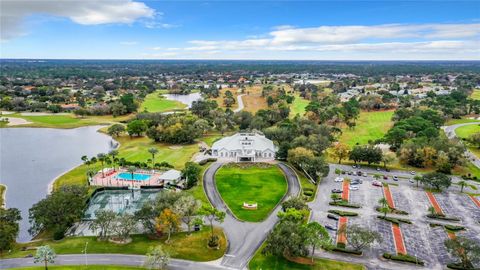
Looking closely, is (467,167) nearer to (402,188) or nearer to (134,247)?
(402,188)

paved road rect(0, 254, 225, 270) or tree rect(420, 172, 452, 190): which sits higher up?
tree rect(420, 172, 452, 190)

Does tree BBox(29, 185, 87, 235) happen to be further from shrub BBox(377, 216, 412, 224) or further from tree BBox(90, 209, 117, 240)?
shrub BBox(377, 216, 412, 224)

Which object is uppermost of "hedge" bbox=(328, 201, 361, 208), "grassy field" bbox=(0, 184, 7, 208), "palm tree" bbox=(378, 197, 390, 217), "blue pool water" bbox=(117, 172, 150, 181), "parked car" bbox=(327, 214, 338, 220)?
"palm tree" bbox=(378, 197, 390, 217)

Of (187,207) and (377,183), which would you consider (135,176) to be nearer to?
(187,207)

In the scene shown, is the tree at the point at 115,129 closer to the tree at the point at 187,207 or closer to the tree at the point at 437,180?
the tree at the point at 187,207

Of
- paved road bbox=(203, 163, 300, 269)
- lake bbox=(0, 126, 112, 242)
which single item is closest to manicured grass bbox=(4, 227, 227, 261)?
paved road bbox=(203, 163, 300, 269)

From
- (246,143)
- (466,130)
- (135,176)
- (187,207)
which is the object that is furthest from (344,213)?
(466,130)
